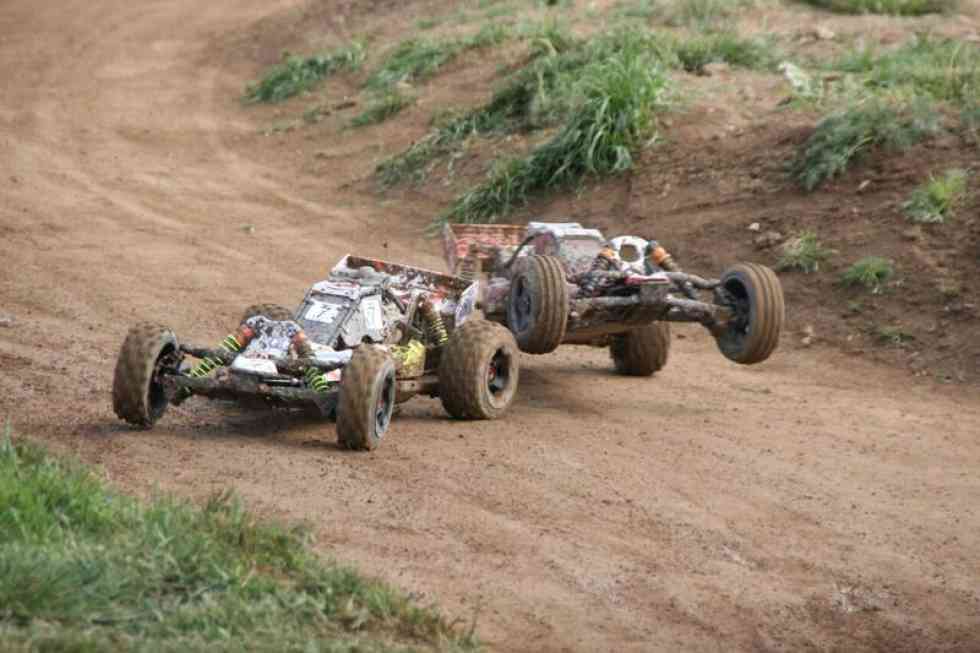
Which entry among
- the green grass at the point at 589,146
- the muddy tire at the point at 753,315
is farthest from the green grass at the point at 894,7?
the muddy tire at the point at 753,315

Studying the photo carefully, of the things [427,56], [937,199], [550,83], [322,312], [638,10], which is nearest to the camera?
[322,312]

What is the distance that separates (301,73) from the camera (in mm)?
24531

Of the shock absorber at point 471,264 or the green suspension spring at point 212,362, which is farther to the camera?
the shock absorber at point 471,264

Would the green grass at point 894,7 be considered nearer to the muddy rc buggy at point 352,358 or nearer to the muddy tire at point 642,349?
the muddy tire at point 642,349

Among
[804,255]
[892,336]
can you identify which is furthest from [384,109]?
[892,336]

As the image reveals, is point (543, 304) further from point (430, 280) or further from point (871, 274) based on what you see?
point (871, 274)

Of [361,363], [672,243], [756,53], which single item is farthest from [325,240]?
[361,363]

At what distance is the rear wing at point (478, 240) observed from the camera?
12938 mm

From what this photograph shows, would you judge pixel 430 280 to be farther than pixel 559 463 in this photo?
Yes

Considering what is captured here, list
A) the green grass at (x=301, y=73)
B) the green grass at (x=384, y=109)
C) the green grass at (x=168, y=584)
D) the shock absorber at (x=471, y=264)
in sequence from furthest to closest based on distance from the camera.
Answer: the green grass at (x=301, y=73)
the green grass at (x=384, y=109)
the shock absorber at (x=471, y=264)
the green grass at (x=168, y=584)

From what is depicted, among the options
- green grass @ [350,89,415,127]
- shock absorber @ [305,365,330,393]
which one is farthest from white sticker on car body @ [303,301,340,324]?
green grass @ [350,89,415,127]

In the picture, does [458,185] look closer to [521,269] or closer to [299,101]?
[299,101]

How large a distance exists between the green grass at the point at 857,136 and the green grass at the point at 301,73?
9345 millimetres

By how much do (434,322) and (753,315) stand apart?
227 centimetres
